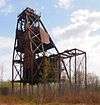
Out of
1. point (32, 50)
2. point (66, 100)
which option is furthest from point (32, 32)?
point (66, 100)

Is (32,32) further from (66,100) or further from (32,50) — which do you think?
(66,100)

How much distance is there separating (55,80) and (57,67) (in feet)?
7.42

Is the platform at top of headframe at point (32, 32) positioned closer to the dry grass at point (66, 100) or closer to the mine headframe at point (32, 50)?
Answer: the mine headframe at point (32, 50)

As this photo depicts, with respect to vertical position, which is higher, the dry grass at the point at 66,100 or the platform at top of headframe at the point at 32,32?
the platform at top of headframe at the point at 32,32

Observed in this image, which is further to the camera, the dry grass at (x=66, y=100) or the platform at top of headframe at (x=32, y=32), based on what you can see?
the platform at top of headframe at (x=32, y=32)

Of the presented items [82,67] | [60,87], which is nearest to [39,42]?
[82,67]

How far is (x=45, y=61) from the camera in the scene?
45625 mm

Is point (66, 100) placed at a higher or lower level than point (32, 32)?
lower

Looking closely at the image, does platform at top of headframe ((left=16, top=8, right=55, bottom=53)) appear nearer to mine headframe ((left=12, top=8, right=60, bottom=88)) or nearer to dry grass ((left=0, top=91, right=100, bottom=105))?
mine headframe ((left=12, top=8, right=60, bottom=88))

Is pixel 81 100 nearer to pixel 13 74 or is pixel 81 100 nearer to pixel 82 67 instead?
pixel 82 67

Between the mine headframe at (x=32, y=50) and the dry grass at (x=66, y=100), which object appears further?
the mine headframe at (x=32, y=50)

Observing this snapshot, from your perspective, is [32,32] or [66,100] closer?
[66,100]

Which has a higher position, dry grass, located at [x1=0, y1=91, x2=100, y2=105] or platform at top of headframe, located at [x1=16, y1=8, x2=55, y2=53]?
platform at top of headframe, located at [x1=16, y1=8, x2=55, y2=53]

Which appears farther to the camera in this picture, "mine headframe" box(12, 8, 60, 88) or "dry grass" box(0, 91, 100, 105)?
"mine headframe" box(12, 8, 60, 88)
